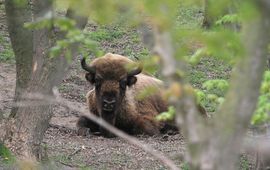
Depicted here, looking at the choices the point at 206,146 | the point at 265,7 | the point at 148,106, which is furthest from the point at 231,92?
the point at 148,106

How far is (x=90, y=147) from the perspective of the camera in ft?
37.2

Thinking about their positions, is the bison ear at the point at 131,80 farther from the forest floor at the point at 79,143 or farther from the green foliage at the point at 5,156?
the green foliage at the point at 5,156

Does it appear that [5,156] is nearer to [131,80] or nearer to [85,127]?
[85,127]

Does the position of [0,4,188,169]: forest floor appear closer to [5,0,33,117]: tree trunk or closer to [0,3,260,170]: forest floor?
[0,3,260,170]: forest floor

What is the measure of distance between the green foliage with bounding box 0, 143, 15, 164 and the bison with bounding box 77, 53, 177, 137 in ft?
11.4

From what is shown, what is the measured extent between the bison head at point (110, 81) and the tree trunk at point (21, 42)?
2990 mm

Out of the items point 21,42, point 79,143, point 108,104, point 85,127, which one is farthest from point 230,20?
point 85,127

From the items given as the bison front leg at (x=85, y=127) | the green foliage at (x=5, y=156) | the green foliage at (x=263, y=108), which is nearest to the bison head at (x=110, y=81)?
the bison front leg at (x=85, y=127)

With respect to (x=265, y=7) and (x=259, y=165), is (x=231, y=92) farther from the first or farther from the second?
(x=259, y=165)

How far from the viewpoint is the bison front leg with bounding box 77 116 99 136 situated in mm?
12586

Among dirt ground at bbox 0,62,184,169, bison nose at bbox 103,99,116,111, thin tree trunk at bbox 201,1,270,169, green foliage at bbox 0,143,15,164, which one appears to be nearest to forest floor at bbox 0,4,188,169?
dirt ground at bbox 0,62,184,169

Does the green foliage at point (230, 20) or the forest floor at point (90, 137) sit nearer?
the green foliage at point (230, 20)

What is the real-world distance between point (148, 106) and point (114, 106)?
1.16 meters

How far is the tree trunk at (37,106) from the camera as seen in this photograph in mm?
8695
